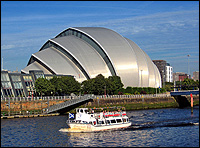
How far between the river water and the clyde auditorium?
152 feet

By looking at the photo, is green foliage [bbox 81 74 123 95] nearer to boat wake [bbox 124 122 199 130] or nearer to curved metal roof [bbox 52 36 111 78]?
curved metal roof [bbox 52 36 111 78]

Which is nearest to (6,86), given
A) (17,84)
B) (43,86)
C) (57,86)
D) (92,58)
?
(17,84)

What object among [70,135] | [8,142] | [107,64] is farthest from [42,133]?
[107,64]

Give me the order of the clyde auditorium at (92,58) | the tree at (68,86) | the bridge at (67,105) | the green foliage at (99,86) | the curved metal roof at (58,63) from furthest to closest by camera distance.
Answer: the clyde auditorium at (92,58) < the curved metal roof at (58,63) < the green foliage at (99,86) < the tree at (68,86) < the bridge at (67,105)

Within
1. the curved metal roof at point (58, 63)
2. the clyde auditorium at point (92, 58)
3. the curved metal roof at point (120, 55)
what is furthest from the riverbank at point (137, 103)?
the curved metal roof at point (58, 63)

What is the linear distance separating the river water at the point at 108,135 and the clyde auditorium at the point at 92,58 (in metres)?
46.2

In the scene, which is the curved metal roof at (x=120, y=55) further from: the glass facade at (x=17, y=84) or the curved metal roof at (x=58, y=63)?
the glass facade at (x=17, y=84)

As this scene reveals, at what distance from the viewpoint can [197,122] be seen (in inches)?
2785

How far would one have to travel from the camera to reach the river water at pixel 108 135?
51156 mm

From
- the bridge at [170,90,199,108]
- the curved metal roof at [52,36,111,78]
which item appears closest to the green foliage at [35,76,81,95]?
the curved metal roof at [52,36,111,78]

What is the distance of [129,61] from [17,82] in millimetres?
37717

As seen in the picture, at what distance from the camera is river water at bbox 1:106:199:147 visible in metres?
51.2

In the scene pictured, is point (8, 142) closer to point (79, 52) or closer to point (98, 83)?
point (98, 83)

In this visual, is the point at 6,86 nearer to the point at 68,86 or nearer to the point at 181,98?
the point at 68,86
